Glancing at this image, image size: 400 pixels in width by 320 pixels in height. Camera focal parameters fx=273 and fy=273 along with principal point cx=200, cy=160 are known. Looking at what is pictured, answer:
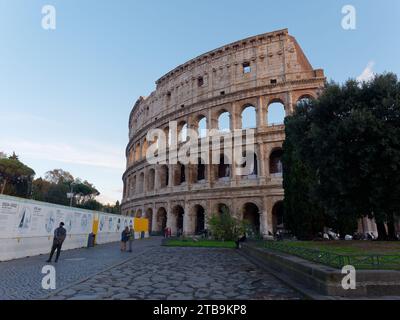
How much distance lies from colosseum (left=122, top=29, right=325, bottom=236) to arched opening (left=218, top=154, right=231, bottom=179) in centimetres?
11

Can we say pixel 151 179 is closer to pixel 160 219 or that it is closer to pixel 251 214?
pixel 160 219

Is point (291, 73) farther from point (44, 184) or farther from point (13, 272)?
point (44, 184)

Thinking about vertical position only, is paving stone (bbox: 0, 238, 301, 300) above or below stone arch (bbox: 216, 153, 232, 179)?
below

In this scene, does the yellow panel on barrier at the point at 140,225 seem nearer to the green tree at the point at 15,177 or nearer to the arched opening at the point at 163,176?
the arched opening at the point at 163,176

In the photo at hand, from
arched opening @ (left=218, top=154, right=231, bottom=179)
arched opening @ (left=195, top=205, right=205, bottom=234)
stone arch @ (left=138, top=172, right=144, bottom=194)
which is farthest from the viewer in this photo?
stone arch @ (left=138, top=172, right=144, bottom=194)

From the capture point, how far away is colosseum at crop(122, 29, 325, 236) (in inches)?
992

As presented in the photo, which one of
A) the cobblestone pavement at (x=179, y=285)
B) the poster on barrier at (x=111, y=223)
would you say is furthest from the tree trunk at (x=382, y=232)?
the poster on barrier at (x=111, y=223)

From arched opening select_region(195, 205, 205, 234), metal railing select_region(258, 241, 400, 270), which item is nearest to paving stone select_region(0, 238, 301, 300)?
metal railing select_region(258, 241, 400, 270)

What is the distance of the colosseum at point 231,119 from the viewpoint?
Result: 25203 mm

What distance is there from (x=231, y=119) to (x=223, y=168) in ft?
17.7

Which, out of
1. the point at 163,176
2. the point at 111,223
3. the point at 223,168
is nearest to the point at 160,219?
the point at 163,176

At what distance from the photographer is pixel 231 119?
27.7 metres

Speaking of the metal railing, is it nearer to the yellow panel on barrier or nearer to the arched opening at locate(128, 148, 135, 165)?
the yellow panel on barrier
